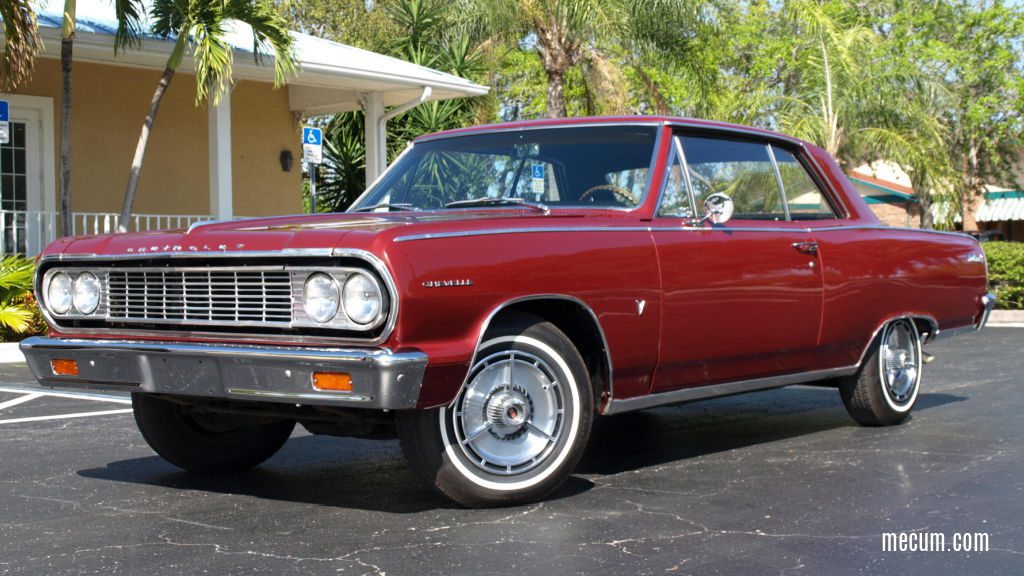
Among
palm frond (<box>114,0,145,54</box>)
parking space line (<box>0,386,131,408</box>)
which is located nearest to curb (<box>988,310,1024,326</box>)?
palm frond (<box>114,0,145,54</box>)

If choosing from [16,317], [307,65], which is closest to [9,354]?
[16,317]

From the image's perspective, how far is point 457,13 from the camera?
22422 millimetres

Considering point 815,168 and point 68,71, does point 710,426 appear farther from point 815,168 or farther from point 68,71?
point 68,71

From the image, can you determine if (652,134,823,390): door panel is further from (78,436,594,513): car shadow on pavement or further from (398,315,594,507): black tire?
(78,436,594,513): car shadow on pavement

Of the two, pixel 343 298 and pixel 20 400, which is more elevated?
pixel 343 298

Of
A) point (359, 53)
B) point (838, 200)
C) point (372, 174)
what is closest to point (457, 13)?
point (359, 53)

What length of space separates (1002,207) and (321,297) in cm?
4775

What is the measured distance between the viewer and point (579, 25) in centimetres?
2131

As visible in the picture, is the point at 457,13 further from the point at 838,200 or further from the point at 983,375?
the point at 838,200

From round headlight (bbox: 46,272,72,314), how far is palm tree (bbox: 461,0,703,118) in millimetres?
16420

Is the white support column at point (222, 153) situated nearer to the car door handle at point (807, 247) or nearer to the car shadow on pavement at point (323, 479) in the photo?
the car shadow on pavement at point (323, 479)

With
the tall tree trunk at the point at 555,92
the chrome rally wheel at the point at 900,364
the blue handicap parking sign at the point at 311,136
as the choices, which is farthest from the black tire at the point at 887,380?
the tall tree trunk at the point at 555,92

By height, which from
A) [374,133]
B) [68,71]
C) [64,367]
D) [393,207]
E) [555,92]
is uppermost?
[555,92]

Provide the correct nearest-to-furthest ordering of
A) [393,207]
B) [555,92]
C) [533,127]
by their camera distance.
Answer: [393,207], [533,127], [555,92]
